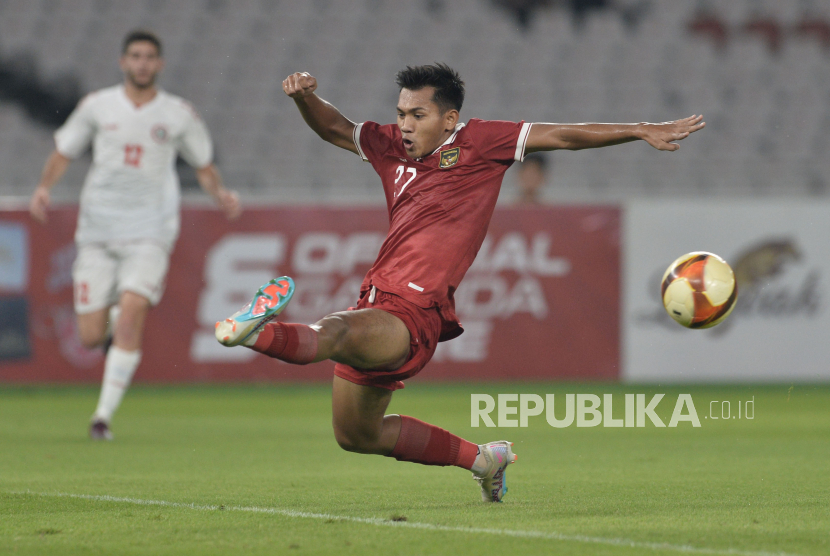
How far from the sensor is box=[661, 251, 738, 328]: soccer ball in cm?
571

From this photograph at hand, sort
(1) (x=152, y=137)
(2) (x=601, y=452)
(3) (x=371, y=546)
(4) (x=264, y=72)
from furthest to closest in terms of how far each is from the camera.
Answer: (4) (x=264, y=72)
(1) (x=152, y=137)
(2) (x=601, y=452)
(3) (x=371, y=546)

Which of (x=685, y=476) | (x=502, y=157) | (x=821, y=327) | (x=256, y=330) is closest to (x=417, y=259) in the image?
(x=502, y=157)

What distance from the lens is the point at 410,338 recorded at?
14.7 ft

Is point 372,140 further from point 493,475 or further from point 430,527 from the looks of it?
point 430,527

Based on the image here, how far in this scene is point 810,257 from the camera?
466 inches

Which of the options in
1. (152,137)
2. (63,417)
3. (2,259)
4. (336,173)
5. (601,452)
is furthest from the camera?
(336,173)

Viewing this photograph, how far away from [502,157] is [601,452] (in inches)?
109

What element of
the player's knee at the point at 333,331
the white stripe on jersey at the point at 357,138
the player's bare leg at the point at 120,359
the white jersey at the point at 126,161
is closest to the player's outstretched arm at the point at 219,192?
the white jersey at the point at 126,161

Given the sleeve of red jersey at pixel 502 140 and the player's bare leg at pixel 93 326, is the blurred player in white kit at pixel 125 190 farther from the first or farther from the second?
the sleeve of red jersey at pixel 502 140

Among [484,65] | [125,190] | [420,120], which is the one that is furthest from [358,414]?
[484,65]

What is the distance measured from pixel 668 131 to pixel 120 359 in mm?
4423

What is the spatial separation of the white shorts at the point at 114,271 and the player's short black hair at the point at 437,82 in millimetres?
3465

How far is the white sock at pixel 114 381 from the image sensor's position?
762cm

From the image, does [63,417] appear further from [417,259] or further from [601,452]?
[417,259]
